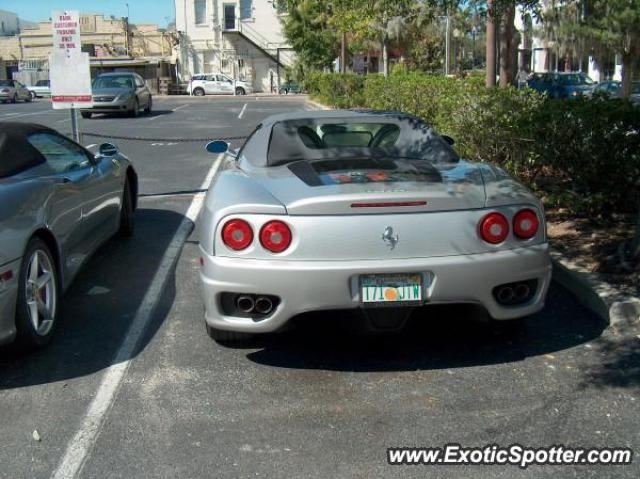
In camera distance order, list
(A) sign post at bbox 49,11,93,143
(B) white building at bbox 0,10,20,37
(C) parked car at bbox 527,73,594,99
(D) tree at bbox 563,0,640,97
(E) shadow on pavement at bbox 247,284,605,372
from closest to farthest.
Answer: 1. (E) shadow on pavement at bbox 247,284,605,372
2. (A) sign post at bbox 49,11,93,143
3. (D) tree at bbox 563,0,640,97
4. (C) parked car at bbox 527,73,594,99
5. (B) white building at bbox 0,10,20,37

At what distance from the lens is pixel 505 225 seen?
13.2 ft

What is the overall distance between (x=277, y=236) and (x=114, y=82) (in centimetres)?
2418

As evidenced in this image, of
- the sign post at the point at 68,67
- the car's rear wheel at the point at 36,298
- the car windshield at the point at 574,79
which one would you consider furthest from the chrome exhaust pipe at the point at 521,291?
the car windshield at the point at 574,79

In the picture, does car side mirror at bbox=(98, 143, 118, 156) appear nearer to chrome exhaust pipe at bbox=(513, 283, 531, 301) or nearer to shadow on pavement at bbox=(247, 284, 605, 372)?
shadow on pavement at bbox=(247, 284, 605, 372)

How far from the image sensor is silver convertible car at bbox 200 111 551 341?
382cm

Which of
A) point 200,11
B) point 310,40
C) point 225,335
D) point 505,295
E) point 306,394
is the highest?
point 200,11

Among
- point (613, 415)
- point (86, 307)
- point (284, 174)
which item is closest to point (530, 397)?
point (613, 415)

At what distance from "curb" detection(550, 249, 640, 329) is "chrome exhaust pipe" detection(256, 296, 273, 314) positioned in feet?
7.53

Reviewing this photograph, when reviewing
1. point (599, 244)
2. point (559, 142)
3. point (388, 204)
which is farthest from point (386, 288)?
point (559, 142)

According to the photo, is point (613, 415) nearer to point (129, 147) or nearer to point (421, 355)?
point (421, 355)

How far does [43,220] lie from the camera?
4.55 meters

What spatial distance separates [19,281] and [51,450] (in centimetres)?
112

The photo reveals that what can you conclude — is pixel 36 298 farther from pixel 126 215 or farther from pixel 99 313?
pixel 126 215

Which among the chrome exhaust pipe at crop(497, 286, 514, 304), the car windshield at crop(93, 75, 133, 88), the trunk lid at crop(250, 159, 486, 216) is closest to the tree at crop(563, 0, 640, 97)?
the car windshield at crop(93, 75, 133, 88)
